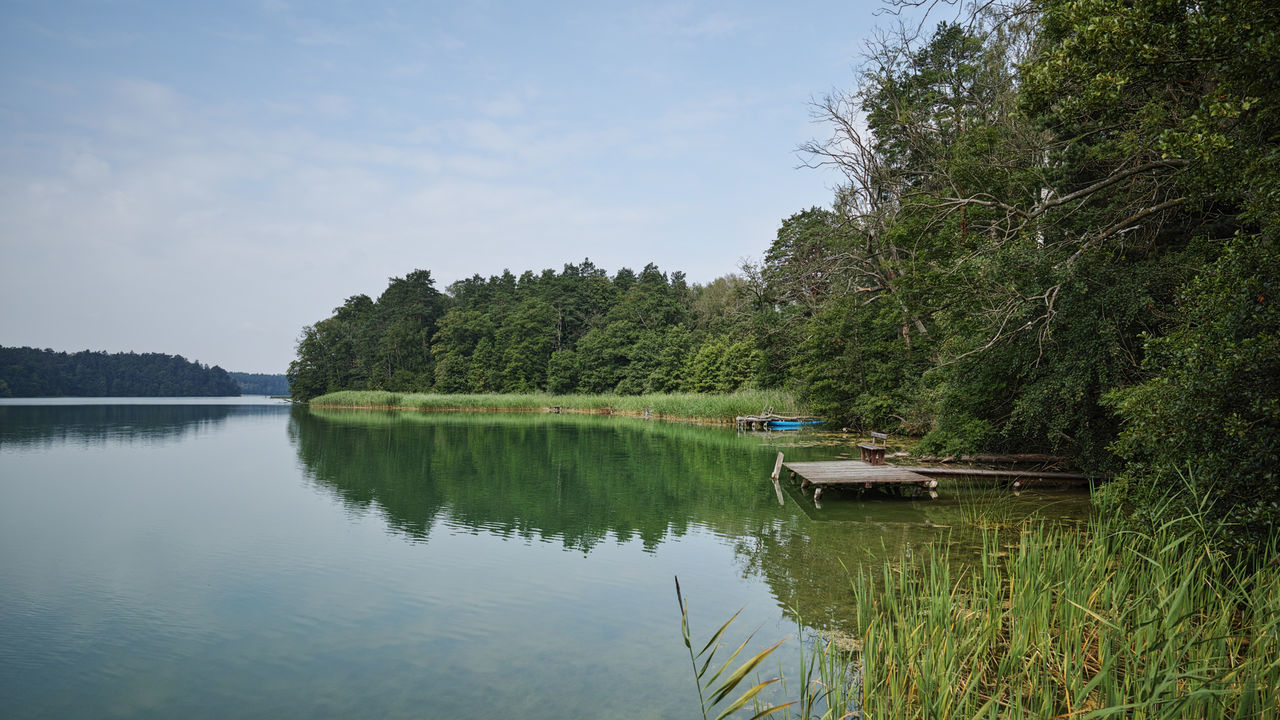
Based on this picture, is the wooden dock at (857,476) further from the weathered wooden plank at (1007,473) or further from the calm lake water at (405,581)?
the calm lake water at (405,581)

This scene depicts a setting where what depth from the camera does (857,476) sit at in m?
14.0

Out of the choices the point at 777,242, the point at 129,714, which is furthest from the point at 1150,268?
the point at 777,242

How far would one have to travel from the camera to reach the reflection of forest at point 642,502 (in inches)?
372

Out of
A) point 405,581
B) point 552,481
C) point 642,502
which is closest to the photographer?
point 405,581

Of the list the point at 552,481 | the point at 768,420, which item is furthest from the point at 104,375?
the point at 552,481

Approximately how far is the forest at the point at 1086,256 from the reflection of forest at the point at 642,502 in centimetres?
273

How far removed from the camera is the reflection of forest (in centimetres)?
944

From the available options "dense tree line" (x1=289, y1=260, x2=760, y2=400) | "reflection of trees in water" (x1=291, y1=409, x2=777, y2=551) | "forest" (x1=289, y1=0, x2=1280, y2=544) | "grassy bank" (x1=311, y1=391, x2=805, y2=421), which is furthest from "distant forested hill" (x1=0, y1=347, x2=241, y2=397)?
"forest" (x1=289, y1=0, x2=1280, y2=544)

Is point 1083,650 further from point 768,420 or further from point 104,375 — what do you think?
point 104,375

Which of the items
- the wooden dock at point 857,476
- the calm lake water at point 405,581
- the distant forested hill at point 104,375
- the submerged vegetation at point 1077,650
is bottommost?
the calm lake water at point 405,581

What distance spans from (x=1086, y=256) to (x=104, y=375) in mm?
138051

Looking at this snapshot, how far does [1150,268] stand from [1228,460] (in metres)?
6.55

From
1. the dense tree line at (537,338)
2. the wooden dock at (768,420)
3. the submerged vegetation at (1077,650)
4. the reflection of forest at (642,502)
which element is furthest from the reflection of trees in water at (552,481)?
the dense tree line at (537,338)

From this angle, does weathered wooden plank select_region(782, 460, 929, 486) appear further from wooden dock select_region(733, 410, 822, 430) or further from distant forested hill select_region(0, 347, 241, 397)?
distant forested hill select_region(0, 347, 241, 397)
